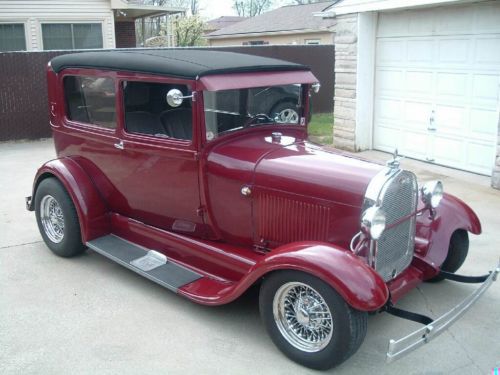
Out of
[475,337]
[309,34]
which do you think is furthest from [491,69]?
[309,34]

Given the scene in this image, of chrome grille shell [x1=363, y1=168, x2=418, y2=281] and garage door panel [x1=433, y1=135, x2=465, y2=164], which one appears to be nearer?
chrome grille shell [x1=363, y1=168, x2=418, y2=281]

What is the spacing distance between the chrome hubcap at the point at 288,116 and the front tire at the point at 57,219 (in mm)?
1967

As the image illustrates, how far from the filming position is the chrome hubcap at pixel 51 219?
4855 millimetres

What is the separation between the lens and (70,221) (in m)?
4.61

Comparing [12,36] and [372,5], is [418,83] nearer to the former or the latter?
[372,5]

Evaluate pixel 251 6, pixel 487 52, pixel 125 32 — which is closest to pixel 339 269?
pixel 487 52

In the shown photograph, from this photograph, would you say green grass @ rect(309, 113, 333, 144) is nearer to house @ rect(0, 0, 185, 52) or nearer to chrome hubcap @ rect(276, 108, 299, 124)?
chrome hubcap @ rect(276, 108, 299, 124)

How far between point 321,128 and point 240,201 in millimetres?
8403

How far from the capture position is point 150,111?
4.29 m

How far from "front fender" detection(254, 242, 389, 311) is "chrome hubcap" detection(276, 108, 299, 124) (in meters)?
1.47

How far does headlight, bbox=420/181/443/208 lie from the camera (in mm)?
3771

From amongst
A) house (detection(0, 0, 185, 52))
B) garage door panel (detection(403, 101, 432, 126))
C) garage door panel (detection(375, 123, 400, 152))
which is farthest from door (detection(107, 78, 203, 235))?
house (detection(0, 0, 185, 52))

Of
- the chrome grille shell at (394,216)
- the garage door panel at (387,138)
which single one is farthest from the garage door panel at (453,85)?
the chrome grille shell at (394,216)

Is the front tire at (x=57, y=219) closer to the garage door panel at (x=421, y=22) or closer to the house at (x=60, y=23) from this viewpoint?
the garage door panel at (x=421, y=22)
